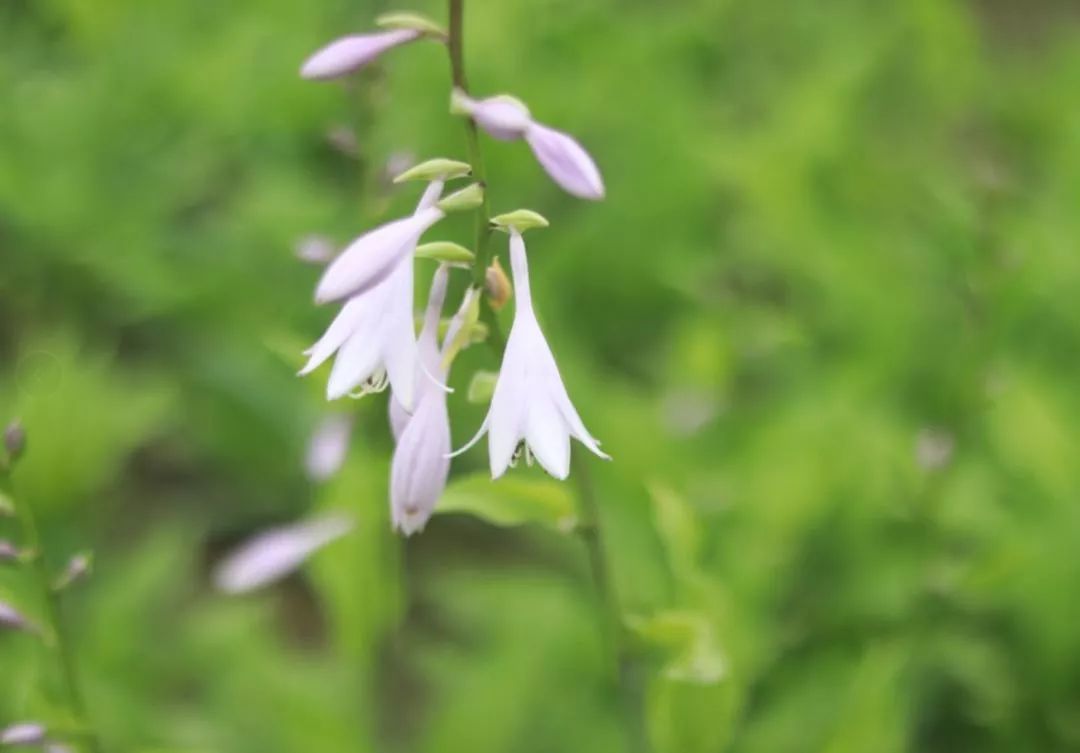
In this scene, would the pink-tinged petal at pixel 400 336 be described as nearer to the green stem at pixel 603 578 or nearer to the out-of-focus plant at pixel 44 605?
the green stem at pixel 603 578

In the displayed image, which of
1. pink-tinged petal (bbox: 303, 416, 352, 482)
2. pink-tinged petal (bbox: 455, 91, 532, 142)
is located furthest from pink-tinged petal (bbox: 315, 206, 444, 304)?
pink-tinged petal (bbox: 303, 416, 352, 482)

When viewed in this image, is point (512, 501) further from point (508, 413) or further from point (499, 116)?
point (499, 116)

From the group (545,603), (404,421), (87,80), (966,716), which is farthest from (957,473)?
(87,80)

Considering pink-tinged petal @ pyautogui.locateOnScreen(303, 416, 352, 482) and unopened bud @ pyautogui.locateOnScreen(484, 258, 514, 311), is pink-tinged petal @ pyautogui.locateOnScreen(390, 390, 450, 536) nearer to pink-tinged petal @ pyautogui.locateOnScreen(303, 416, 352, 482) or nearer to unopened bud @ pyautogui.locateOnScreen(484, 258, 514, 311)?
unopened bud @ pyautogui.locateOnScreen(484, 258, 514, 311)

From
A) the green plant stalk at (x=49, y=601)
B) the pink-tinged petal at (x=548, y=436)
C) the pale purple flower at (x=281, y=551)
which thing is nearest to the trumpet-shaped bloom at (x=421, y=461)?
the pink-tinged petal at (x=548, y=436)

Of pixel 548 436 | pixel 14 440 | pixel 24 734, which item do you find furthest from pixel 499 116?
pixel 24 734

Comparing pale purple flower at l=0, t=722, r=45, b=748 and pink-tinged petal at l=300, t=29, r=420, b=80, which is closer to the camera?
pink-tinged petal at l=300, t=29, r=420, b=80
